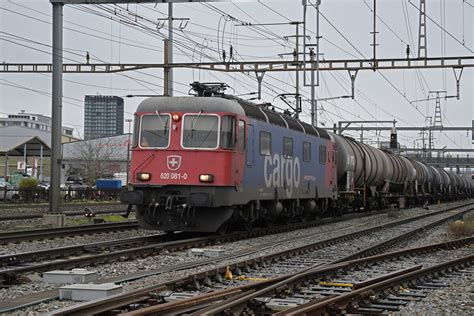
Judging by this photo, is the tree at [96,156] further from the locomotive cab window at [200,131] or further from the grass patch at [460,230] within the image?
the locomotive cab window at [200,131]

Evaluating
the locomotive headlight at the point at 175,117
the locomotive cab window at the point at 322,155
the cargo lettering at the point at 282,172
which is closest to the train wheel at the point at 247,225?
the cargo lettering at the point at 282,172

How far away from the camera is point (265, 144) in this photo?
726 inches

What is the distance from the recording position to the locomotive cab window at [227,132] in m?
16.2

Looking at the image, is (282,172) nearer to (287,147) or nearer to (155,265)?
(287,147)

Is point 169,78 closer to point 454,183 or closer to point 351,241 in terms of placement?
point 351,241

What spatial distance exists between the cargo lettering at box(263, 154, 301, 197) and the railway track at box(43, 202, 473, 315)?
256cm

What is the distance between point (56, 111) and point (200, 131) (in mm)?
6892

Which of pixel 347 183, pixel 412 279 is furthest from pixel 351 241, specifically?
pixel 347 183

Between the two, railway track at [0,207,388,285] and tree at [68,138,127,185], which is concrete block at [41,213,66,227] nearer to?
railway track at [0,207,388,285]

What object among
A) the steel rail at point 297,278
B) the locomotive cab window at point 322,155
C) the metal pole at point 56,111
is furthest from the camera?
the locomotive cab window at point 322,155

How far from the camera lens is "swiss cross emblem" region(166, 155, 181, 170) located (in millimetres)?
16156

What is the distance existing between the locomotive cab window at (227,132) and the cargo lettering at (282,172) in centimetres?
235

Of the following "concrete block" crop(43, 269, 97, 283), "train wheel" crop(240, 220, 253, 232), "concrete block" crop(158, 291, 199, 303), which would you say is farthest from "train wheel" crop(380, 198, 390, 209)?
"concrete block" crop(158, 291, 199, 303)

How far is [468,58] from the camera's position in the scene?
2762 cm
